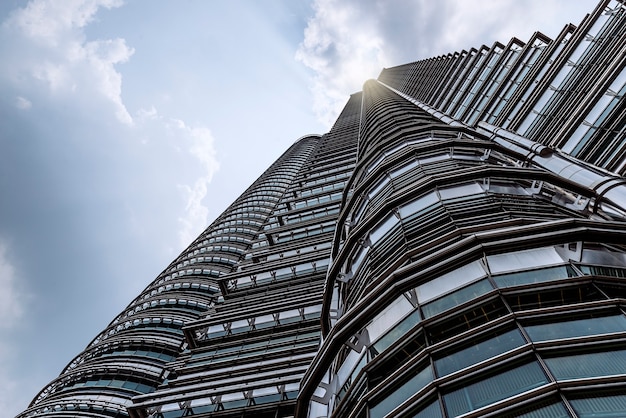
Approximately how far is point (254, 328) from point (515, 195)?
16.2m

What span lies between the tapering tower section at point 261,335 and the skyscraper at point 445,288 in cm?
10

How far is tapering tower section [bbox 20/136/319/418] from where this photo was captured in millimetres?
31000

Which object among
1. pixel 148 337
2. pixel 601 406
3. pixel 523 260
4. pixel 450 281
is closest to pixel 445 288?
pixel 450 281

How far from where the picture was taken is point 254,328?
2541 cm

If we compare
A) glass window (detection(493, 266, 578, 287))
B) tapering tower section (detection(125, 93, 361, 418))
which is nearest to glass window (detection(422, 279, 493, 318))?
glass window (detection(493, 266, 578, 287))

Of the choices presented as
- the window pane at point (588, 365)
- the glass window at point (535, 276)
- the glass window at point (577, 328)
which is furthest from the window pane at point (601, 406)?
the glass window at point (535, 276)

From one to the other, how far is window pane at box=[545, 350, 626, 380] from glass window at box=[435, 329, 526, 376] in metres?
0.70

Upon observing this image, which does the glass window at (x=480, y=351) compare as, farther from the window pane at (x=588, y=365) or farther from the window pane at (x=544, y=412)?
the window pane at (x=544, y=412)

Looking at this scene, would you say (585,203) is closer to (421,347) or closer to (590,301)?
(590,301)

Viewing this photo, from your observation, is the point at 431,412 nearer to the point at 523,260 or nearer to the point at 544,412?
the point at 544,412

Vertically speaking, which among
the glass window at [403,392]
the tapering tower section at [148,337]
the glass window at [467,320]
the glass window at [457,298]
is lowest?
the glass window at [403,392]

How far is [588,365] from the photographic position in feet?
22.6

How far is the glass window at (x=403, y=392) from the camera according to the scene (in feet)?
26.6

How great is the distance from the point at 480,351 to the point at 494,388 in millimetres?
958
